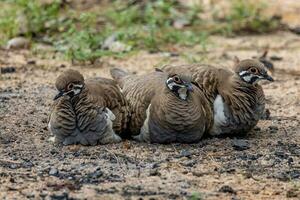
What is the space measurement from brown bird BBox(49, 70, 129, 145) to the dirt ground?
93mm

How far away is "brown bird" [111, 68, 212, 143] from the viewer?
6.91 m

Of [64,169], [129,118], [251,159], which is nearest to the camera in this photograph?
[64,169]

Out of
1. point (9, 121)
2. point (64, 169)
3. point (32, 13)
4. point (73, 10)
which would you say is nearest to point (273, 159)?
point (64, 169)

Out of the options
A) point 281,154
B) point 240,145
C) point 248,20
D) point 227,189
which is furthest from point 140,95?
point 248,20

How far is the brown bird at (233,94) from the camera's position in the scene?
7258 mm

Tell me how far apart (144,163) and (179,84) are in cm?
80

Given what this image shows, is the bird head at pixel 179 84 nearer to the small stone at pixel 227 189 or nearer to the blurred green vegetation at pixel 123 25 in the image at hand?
the small stone at pixel 227 189

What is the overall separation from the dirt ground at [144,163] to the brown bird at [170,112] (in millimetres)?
101

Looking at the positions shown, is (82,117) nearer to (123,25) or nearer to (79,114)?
(79,114)

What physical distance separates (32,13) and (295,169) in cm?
544

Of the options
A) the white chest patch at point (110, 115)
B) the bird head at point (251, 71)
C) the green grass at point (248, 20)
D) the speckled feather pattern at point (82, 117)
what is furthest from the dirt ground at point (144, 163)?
the green grass at point (248, 20)

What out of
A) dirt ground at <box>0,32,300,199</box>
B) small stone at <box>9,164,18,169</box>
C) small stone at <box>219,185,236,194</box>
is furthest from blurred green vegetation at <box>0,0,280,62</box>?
small stone at <box>219,185,236,194</box>

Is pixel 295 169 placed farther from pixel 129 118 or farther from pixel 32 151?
pixel 32 151

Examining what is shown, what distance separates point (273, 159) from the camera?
6.63 metres
